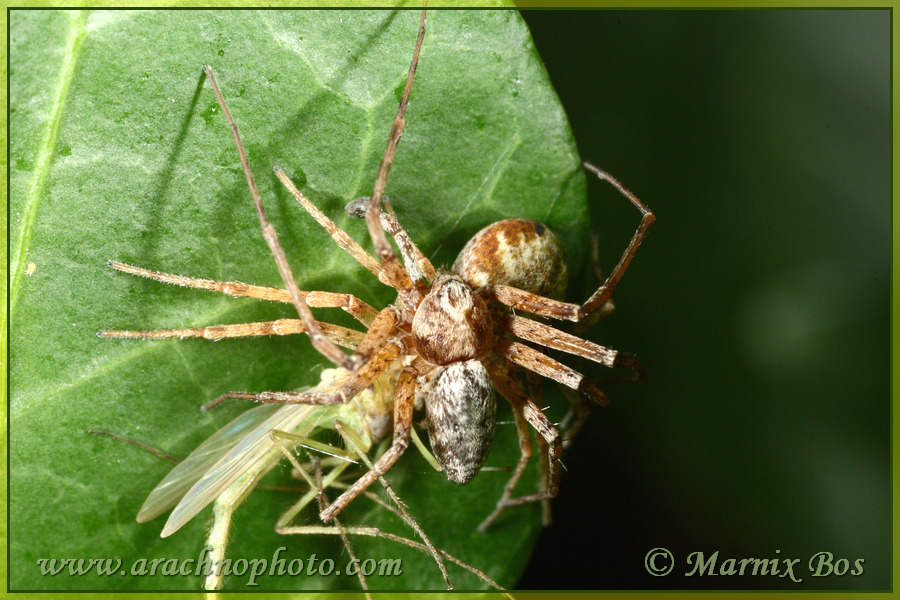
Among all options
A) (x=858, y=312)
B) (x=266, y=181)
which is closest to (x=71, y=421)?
(x=266, y=181)

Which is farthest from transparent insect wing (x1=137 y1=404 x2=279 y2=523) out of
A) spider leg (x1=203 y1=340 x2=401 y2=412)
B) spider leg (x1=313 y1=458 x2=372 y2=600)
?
spider leg (x1=313 y1=458 x2=372 y2=600)

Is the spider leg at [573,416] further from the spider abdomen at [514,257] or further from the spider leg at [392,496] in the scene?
the spider leg at [392,496]

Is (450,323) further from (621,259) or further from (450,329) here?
(621,259)

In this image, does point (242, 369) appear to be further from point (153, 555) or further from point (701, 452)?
point (701, 452)

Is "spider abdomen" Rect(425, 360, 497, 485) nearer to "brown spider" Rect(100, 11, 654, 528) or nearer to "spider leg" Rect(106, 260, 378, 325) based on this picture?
"brown spider" Rect(100, 11, 654, 528)

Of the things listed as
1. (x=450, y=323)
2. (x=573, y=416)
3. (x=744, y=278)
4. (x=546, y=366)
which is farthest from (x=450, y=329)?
(x=744, y=278)

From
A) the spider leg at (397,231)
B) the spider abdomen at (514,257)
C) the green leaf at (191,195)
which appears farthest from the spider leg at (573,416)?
the spider leg at (397,231)
